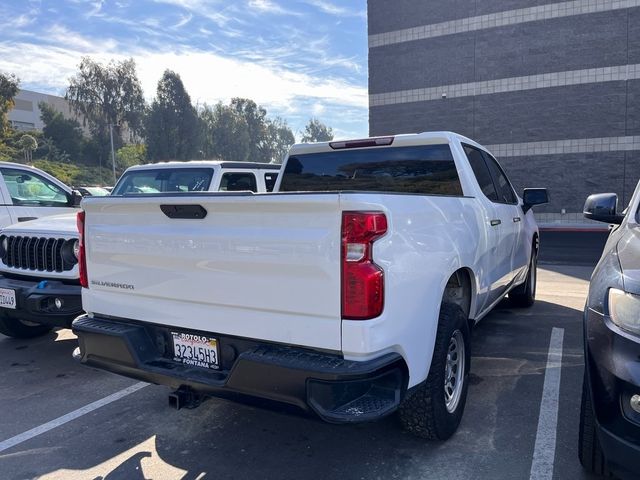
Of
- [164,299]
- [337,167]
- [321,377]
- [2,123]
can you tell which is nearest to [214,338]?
[164,299]

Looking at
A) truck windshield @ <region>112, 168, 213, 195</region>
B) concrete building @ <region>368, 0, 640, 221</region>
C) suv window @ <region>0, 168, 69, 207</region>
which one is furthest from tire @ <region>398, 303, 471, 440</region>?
concrete building @ <region>368, 0, 640, 221</region>

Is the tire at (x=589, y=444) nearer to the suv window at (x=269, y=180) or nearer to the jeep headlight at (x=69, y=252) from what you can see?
the jeep headlight at (x=69, y=252)

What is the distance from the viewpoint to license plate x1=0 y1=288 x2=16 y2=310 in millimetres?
4682

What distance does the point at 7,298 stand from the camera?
4.74 metres

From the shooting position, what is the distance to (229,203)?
8.74 feet

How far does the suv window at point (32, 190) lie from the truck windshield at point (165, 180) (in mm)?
931

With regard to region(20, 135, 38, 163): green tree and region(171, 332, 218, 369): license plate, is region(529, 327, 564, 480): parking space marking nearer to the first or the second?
region(171, 332, 218, 369): license plate

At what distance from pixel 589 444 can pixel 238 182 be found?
508 centimetres

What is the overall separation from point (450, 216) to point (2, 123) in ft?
195

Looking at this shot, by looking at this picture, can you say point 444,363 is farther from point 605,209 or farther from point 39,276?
point 39,276

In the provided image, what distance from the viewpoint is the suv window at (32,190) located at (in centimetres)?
668

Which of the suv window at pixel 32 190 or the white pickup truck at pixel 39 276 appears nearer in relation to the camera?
the white pickup truck at pixel 39 276

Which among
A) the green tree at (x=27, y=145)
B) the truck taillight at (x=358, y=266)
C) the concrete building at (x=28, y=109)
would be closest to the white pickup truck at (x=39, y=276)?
the truck taillight at (x=358, y=266)

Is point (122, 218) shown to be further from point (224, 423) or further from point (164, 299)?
point (224, 423)
